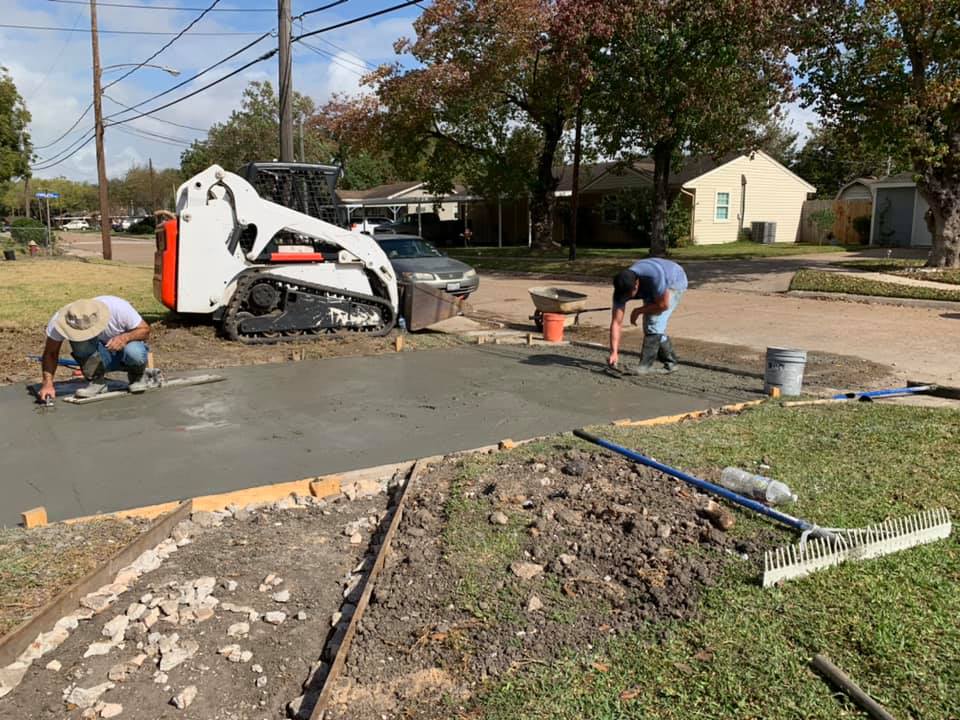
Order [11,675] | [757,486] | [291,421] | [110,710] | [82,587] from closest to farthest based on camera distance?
[110,710], [11,675], [82,587], [757,486], [291,421]

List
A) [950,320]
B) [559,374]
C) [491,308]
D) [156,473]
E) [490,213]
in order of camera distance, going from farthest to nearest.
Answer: [490,213] < [491,308] < [950,320] < [559,374] < [156,473]

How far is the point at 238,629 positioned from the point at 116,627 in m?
0.54

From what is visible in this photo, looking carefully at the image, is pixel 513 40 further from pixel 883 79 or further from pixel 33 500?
pixel 33 500

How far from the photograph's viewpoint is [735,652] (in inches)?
116

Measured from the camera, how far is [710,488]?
Result: 4.37 metres

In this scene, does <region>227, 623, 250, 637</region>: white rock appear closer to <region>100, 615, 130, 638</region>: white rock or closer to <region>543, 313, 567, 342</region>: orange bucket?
<region>100, 615, 130, 638</region>: white rock

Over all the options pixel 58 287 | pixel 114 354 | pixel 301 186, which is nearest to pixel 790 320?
pixel 301 186

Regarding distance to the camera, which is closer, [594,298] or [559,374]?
[559,374]

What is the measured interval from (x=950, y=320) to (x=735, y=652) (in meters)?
11.9

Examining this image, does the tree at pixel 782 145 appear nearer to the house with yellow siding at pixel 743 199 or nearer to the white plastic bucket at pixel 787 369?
the house with yellow siding at pixel 743 199

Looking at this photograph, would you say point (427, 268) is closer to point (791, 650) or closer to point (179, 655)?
point (179, 655)

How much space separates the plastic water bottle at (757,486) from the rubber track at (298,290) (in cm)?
730

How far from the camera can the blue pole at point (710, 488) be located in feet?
12.8

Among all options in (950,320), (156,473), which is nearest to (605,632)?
(156,473)
